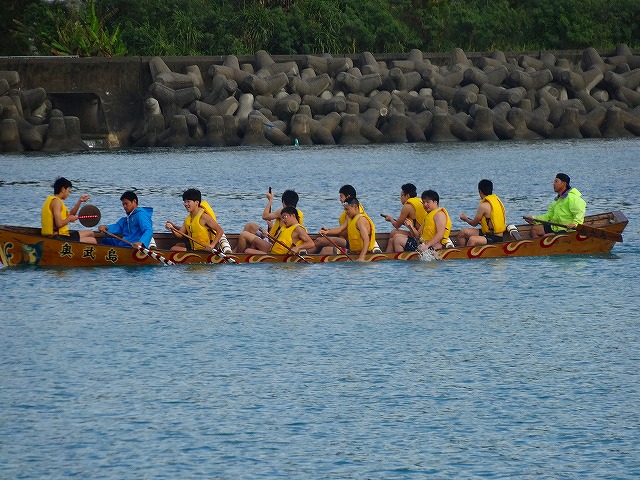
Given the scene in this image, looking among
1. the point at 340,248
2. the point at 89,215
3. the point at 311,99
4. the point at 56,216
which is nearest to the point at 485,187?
the point at 340,248

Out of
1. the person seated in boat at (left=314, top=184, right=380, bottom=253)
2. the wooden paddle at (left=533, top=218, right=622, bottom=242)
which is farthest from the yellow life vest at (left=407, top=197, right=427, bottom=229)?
the wooden paddle at (left=533, top=218, right=622, bottom=242)

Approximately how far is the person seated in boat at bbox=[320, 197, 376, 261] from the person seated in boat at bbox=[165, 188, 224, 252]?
1.70 meters

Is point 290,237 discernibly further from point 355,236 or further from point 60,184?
point 60,184

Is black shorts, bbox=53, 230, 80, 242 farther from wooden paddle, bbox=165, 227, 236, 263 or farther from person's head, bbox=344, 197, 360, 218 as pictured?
person's head, bbox=344, 197, 360, 218

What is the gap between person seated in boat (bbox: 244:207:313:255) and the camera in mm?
20203

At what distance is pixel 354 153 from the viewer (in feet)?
136

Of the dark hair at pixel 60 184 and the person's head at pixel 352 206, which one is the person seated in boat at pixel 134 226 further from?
the person's head at pixel 352 206

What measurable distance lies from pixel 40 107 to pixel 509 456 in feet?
115

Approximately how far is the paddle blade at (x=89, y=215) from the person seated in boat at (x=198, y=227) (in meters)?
1.18

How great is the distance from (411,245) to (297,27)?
30.2 m

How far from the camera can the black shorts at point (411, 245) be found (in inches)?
813

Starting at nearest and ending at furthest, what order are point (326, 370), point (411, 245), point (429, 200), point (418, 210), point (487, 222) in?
point (326, 370), point (429, 200), point (411, 245), point (418, 210), point (487, 222)

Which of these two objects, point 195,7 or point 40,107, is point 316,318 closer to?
point 40,107

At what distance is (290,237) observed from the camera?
66.7 feet
